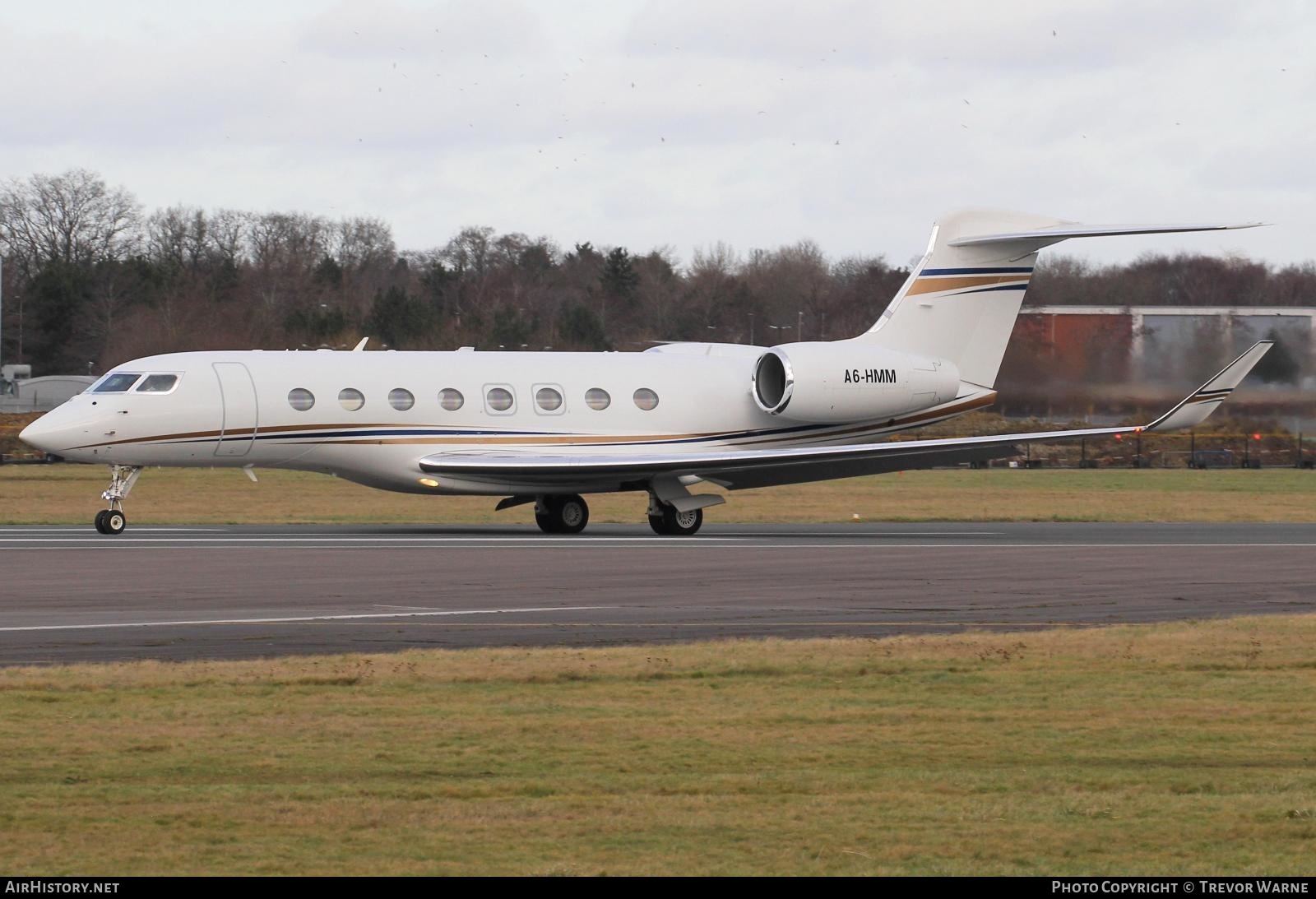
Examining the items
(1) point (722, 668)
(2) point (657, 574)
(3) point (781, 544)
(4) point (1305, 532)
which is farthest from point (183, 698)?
(4) point (1305, 532)

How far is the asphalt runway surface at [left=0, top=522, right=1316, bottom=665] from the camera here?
1507 cm

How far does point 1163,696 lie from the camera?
11.6 metres

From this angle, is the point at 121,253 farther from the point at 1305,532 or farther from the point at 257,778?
the point at 257,778

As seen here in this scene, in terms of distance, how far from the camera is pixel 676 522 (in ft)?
96.6

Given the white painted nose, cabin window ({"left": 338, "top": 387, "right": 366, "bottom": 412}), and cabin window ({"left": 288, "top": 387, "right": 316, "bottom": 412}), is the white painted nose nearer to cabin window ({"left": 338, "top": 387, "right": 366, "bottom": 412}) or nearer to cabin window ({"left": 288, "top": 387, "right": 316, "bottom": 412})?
cabin window ({"left": 288, "top": 387, "right": 316, "bottom": 412})

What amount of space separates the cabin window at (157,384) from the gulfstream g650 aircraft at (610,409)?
26 mm

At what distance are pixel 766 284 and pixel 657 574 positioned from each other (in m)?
60.0

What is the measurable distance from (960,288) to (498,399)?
30.0ft

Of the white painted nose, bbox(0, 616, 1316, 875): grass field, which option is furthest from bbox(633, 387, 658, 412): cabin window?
bbox(0, 616, 1316, 875): grass field

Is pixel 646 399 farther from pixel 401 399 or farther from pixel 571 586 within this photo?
pixel 571 586

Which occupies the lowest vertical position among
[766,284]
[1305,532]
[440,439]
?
[1305,532]

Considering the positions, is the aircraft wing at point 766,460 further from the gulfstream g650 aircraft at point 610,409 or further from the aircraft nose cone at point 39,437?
the aircraft nose cone at point 39,437

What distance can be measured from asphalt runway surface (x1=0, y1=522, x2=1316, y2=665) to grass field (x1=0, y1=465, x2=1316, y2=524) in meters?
6.02

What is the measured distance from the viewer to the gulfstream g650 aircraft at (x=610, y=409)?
27.4 metres
